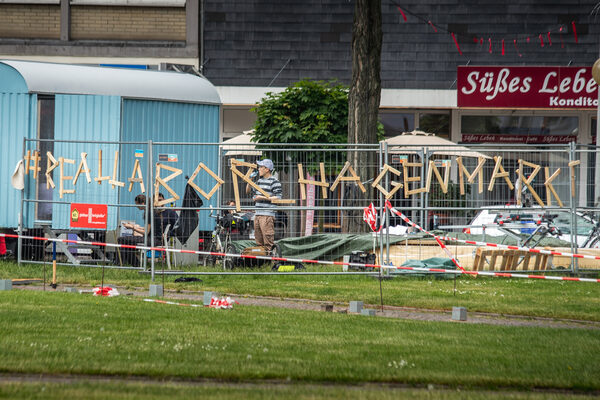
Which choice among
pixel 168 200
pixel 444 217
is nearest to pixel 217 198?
pixel 168 200

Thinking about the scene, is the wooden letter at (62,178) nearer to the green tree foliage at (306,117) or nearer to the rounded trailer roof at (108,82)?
the rounded trailer roof at (108,82)

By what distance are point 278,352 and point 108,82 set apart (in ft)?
36.7

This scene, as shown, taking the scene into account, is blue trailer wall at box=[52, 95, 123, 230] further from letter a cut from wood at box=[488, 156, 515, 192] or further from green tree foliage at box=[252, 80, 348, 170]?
letter a cut from wood at box=[488, 156, 515, 192]

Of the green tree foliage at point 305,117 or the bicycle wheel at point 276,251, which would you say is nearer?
the bicycle wheel at point 276,251

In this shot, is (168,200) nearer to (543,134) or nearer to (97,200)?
(97,200)

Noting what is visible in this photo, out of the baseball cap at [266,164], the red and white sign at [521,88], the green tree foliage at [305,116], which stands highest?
the red and white sign at [521,88]

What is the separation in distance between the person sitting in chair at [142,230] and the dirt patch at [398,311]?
2121mm

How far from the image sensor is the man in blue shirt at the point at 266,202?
1475 cm

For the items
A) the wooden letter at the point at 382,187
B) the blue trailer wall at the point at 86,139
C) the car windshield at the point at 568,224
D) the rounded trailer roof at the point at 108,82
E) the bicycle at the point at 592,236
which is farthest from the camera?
the rounded trailer roof at the point at 108,82

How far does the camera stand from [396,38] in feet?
90.8

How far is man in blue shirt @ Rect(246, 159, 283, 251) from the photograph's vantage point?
48.4 ft

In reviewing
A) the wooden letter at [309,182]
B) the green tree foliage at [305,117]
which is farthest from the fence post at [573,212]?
the green tree foliage at [305,117]

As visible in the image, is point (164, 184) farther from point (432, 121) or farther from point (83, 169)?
point (432, 121)

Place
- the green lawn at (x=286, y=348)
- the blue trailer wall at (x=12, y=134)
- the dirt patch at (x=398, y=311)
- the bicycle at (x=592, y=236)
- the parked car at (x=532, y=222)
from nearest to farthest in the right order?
the green lawn at (x=286, y=348) → the dirt patch at (x=398, y=311) → the parked car at (x=532, y=222) → the bicycle at (x=592, y=236) → the blue trailer wall at (x=12, y=134)
